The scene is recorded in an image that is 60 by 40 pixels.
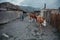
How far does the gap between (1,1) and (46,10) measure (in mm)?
612

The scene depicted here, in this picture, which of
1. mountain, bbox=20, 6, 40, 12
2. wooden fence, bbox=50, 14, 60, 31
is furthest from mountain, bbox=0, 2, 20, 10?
wooden fence, bbox=50, 14, 60, 31

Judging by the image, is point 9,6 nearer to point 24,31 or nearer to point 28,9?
point 28,9

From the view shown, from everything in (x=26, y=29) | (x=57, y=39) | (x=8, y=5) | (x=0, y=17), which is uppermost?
(x=8, y=5)

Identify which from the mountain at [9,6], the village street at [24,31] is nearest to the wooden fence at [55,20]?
the village street at [24,31]

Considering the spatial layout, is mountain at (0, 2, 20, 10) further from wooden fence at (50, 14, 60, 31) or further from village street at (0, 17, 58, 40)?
wooden fence at (50, 14, 60, 31)

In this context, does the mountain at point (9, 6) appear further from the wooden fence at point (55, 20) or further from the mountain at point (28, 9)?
the wooden fence at point (55, 20)

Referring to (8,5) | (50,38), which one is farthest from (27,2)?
(50,38)

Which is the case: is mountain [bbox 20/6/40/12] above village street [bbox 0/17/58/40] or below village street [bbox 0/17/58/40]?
above

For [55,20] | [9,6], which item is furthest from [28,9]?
[55,20]

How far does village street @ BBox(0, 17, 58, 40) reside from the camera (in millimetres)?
1573

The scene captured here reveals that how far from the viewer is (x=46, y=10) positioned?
72.5 inches

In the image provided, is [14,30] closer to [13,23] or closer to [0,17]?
[13,23]

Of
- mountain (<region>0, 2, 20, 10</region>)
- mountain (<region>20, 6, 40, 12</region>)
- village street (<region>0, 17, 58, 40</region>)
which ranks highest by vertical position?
mountain (<region>0, 2, 20, 10</region>)

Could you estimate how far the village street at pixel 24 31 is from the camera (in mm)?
1573
